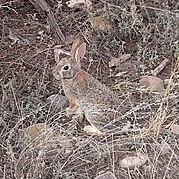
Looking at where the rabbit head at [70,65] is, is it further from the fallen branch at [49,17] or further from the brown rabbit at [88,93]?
the fallen branch at [49,17]

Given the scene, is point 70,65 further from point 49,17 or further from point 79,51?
point 49,17

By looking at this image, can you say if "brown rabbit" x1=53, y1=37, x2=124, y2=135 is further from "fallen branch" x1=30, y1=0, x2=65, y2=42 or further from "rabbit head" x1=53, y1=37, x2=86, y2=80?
"fallen branch" x1=30, y1=0, x2=65, y2=42

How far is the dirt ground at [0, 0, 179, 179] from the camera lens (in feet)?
13.5

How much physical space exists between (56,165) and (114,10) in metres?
1.91

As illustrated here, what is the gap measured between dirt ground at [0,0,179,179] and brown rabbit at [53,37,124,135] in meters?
0.10

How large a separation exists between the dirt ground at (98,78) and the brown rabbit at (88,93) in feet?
0.33

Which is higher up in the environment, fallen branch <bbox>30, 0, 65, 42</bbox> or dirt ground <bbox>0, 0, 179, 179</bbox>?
fallen branch <bbox>30, 0, 65, 42</bbox>

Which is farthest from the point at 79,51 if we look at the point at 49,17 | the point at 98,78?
the point at 49,17

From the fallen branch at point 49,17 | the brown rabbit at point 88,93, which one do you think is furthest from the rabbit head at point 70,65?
the fallen branch at point 49,17

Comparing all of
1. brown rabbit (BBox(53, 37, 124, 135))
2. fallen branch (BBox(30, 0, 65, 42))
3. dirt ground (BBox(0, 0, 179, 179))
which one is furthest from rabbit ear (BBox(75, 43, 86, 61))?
fallen branch (BBox(30, 0, 65, 42))

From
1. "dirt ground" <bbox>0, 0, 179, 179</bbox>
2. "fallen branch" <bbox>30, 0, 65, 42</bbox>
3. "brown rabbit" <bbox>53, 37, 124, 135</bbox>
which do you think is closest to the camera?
"dirt ground" <bbox>0, 0, 179, 179</bbox>

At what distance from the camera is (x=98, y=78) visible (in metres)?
5.00

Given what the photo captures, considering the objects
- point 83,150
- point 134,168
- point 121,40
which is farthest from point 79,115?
point 121,40

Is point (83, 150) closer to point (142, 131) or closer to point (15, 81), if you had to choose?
point (142, 131)
